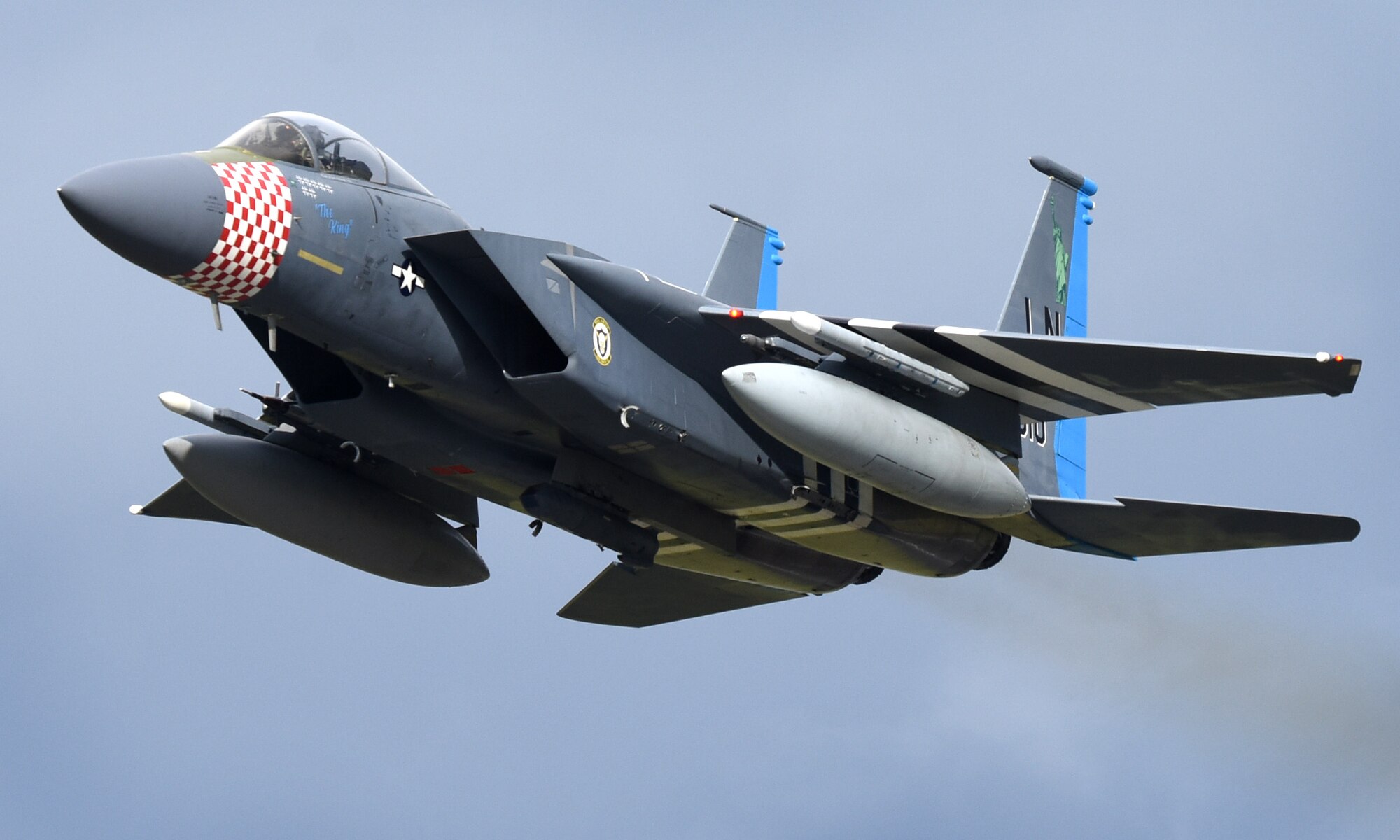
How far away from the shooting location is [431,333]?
51.1ft

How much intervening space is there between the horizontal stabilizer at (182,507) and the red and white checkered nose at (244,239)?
212 inches

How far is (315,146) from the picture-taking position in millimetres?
15477

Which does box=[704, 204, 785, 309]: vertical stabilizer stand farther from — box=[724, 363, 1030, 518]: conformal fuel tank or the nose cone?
the nose cone

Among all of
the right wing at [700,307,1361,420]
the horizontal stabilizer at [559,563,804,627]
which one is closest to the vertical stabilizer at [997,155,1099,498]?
the right wing at [700,307,1361,420]

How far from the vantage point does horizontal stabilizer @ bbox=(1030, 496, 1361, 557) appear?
17.8 m

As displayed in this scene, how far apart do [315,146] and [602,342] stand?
8.80 ft

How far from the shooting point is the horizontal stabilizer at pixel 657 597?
70.0ft

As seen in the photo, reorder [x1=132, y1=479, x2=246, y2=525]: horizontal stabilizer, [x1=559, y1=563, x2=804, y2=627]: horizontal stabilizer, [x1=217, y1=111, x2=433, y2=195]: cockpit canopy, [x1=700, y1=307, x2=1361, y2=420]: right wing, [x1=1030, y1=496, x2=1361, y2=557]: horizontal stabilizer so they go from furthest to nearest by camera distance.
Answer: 1. [x1=559, y1=563, x2=804, y2=627]: horizontal stabilizer
2. [x1=132, y1=479, x2=246, y2=525]: horizontal stabilizer
3. [x1=1030, y1=496, x2=1361, y2=557]: horizontal stabilizer
4. [x1=700, y1=307, x2=1361, y2=420]: right wing
5. [x1=217, y1=111, x2=433, y2=195]: cockpit canopy

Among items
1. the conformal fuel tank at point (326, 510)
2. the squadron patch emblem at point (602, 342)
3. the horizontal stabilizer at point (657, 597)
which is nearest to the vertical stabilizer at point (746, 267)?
the horizontal stabilizer at point (657, 597)

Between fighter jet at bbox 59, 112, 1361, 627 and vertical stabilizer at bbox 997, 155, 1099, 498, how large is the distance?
0.11 meters

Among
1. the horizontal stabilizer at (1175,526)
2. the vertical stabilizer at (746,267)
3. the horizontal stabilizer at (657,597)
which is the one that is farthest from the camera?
the vertical stabilizer at (746,267)

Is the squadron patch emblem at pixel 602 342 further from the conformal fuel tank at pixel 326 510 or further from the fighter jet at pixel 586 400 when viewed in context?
the conformal fuel tank at pixel 326 510

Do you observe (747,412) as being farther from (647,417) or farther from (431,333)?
(431,333)

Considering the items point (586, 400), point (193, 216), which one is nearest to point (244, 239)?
Answer: point (193, 216)
